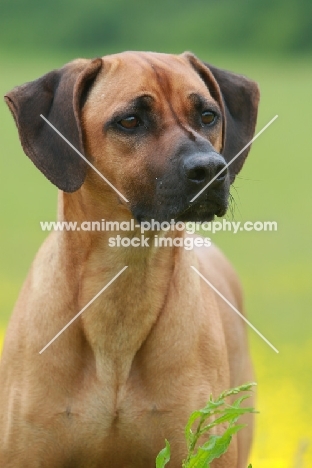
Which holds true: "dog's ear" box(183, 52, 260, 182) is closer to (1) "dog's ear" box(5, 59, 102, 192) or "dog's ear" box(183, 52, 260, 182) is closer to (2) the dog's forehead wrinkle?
(2) the dog's forehead wrinkle

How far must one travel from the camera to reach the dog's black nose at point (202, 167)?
13.8ft

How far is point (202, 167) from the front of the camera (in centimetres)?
420

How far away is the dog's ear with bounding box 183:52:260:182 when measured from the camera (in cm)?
496

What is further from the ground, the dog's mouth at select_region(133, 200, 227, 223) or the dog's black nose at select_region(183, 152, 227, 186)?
the dog's black nose at select_region(183, 152, 227, 186)

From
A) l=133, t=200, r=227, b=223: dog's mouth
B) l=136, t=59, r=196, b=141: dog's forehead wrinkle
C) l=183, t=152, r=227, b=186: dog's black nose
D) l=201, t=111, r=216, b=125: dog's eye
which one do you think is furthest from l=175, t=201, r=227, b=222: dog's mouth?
l=201, t=111, r=216, b=125: dog's eye

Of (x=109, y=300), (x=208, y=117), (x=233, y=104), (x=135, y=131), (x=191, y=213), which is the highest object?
(x=233, y=104)

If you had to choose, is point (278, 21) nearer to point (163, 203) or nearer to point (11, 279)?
point (11, 279)

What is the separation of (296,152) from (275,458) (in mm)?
11035

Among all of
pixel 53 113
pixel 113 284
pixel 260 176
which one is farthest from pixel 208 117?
pixel 260 176

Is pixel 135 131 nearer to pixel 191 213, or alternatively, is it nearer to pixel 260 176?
pixel 191 213

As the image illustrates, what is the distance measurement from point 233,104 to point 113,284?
0.96 m

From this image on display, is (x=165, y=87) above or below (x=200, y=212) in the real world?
above

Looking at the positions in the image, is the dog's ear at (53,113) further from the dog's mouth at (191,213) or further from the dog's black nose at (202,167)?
the dog's black nose at (202,167)

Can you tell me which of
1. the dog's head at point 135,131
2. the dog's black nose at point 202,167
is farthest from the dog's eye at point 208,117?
the dog's black nose at point 202,167
